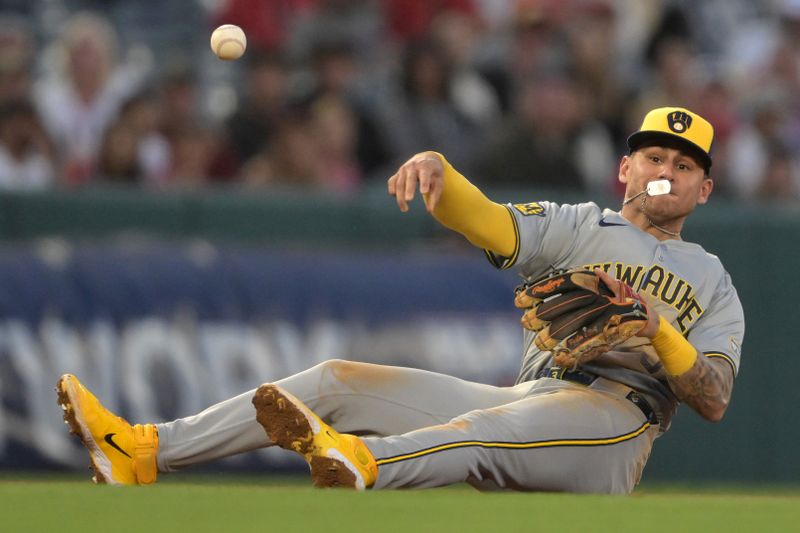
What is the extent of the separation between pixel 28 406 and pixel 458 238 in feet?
9.71

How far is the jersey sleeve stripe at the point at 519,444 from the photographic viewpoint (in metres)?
4.70

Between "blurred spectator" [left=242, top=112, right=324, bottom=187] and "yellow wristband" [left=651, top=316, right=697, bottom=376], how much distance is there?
199 inches

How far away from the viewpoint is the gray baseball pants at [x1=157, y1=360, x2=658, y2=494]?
4.78m

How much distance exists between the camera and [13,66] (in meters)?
9.26

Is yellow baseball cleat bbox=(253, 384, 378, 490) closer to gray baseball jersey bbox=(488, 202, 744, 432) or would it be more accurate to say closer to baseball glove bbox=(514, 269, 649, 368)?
baseball glove bbox=(514, 269, 649, 368)

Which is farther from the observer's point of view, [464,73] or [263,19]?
[464,73]

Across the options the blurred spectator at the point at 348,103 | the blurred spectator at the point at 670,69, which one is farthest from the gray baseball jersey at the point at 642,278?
the blurred spectator at the point at 670,69

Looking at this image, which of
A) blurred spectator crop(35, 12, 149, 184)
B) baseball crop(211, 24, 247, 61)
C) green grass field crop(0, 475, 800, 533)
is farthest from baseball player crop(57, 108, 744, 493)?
blurred spectator crop(35, 12, 149, 184)

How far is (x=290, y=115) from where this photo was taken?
974cm

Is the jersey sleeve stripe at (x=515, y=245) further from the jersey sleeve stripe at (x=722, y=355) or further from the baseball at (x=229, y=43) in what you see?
the baseball at (x=229, y=43)

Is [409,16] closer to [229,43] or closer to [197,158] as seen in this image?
[197,158]

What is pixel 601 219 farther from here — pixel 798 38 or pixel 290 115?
pixel 798 38

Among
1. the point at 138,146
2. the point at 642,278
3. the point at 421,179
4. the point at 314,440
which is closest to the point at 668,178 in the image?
the point at 642,278

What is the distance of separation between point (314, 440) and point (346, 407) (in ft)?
2.12
